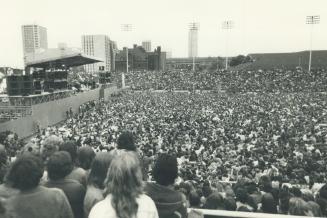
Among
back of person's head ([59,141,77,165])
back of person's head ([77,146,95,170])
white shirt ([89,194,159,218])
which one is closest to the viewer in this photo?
white shirt ([89,194,159,218])

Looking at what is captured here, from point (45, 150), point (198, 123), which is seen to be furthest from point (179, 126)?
point (45, 150)

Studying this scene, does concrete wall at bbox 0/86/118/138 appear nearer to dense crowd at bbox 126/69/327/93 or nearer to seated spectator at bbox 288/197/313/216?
seated spectator at bbox 288/197/313/216

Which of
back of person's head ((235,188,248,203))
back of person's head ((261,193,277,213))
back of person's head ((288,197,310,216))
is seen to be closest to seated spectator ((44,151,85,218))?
back of person's head ((288,197,310,216))

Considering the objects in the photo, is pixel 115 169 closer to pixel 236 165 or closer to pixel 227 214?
pixel 227 214

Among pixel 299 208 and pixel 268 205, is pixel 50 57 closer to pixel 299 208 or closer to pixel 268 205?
pixel 268 205

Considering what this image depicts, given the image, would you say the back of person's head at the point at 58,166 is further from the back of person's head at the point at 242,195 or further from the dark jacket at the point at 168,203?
the back of person's head at the point at 242,195

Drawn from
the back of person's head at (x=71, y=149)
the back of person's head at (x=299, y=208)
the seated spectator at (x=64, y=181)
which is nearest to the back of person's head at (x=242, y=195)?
the back of person's head at (x=299, y=208)
